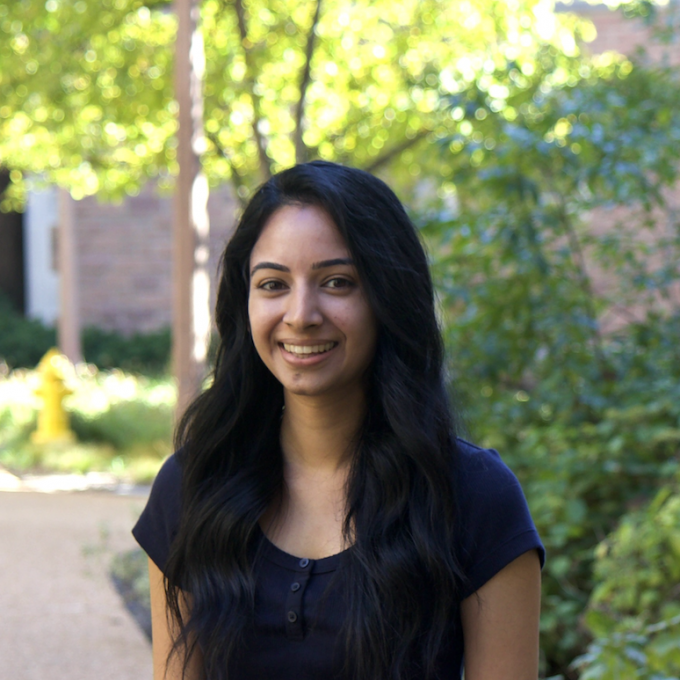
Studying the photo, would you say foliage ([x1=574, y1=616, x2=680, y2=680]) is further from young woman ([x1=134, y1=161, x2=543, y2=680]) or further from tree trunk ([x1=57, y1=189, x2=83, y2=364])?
tree trunk ([x1=57, y1=189, x2=83, y2=364])

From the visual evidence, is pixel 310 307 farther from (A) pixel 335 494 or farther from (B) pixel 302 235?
(A) pixel 335 494

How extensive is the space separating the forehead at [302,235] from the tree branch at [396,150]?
5687 millimetres

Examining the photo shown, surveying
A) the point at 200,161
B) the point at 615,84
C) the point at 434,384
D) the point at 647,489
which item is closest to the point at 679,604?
the point at 647,489

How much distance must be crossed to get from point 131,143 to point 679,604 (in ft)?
21.4

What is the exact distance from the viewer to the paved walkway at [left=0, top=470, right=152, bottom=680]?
13.7 feet

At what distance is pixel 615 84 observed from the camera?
200 inches

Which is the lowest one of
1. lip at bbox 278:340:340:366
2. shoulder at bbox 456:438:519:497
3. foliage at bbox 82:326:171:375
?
foliage at bbox 82:326:171:375

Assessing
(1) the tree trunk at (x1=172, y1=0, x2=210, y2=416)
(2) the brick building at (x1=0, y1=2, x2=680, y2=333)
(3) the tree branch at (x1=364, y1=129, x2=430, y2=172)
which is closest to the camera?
(1) the tree trunk at (x1=172, y1=0, x2=210, y2=416)

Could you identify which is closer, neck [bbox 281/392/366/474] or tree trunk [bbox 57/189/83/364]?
neck [bbox 281/392/366/474]

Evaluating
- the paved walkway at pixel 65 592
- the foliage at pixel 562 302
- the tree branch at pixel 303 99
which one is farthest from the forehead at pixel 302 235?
the tree branch at pixel 303 99

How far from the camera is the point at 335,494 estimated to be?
1.96 m

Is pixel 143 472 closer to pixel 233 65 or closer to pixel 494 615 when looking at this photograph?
pixel 233 65

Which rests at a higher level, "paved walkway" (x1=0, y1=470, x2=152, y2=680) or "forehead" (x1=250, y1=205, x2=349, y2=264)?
"forehead" (x1=250, y1=205, x2=349, y2=264)

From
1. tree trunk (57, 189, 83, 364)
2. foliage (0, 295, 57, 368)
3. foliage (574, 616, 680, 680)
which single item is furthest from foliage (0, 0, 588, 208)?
foliage (0, 295, 57, 368)
